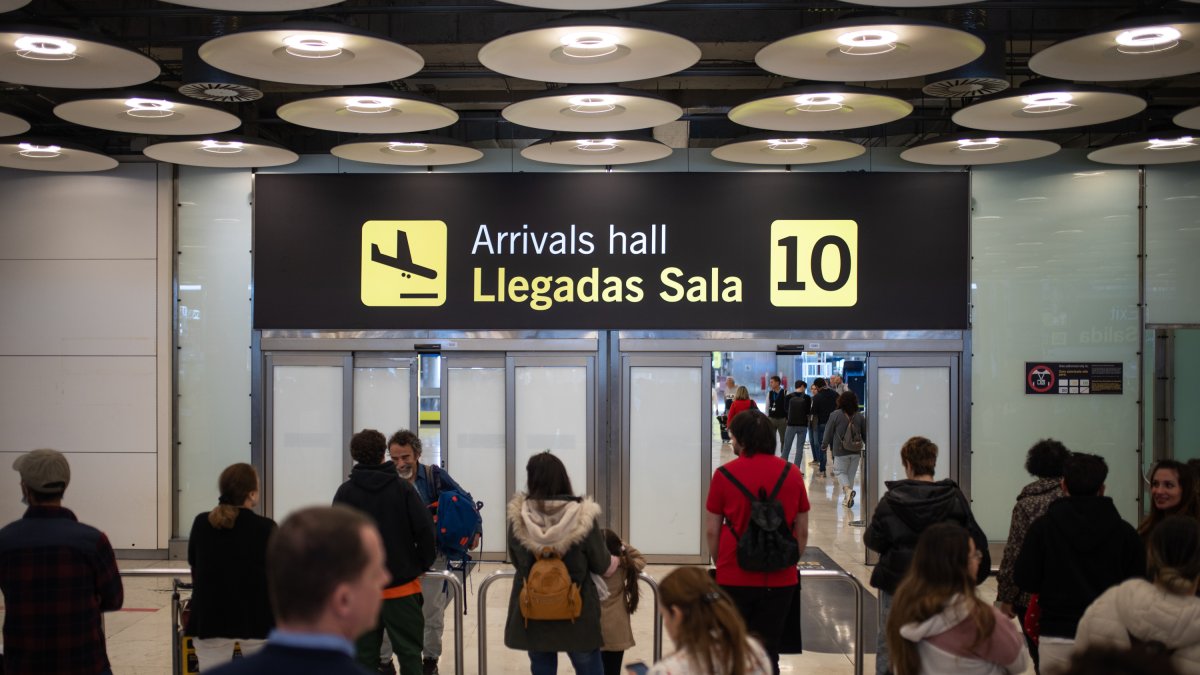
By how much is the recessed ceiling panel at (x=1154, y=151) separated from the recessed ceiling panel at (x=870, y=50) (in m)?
3.20

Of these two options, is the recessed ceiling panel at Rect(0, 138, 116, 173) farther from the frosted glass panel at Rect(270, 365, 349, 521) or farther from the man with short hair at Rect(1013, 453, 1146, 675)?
the man with short hair at Rect(1013, 453, 1146, 675)

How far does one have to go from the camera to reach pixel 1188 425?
399 inches

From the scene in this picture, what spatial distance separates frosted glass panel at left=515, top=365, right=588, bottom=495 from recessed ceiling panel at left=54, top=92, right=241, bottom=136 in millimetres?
3945

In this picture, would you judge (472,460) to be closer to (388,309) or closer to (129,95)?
(388,309)

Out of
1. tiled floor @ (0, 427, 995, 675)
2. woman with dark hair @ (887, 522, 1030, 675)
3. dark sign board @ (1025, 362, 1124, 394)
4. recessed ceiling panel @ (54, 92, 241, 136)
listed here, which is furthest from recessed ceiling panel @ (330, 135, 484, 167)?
woman with dark hair @ (887, 522, 1030, 675)

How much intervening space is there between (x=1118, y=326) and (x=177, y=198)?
31.9ft

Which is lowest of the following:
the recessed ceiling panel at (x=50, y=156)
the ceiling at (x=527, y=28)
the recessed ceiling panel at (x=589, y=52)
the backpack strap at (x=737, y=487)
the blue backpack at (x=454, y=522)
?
the blue backpack at (x=454, y=522)

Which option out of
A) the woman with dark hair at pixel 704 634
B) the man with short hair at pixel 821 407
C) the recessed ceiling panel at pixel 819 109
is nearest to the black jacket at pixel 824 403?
the man with short hair at pixel 821 407

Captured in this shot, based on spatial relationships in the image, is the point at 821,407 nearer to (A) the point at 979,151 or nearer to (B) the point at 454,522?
(A) the point at 979,151

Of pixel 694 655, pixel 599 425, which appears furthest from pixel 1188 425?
pixel 694 655

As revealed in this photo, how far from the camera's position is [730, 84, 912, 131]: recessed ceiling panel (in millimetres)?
7281

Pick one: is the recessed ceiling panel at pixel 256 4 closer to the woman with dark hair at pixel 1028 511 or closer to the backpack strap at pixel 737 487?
the backpack strap at pixel 737 487

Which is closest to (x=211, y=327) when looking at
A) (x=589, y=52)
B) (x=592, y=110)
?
(x=592, y=110)

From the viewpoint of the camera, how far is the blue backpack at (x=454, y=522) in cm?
629
